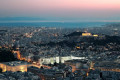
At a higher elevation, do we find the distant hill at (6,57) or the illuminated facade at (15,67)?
the illuminated facade at (15,67)

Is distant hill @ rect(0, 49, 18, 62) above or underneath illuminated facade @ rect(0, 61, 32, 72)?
underneath

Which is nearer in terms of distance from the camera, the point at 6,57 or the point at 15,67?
the point at 15,67

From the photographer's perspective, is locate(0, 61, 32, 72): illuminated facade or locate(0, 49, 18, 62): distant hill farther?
locate(0, 49, 18, 62): distant hill

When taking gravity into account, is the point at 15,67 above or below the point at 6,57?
above

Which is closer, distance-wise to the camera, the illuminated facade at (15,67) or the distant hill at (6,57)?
the illuminated facade at (15,67)

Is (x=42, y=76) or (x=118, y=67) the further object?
(x=118, y=67)

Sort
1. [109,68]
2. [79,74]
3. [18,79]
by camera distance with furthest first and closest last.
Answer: [109,68]
[79,74]
[18,79]

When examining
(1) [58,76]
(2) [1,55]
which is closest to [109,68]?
(1) [58,76]

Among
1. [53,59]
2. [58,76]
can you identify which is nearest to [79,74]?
[58,76]

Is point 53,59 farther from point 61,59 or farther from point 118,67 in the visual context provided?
point 118,67

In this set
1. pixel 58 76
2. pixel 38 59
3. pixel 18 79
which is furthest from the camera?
pixel 38 59
